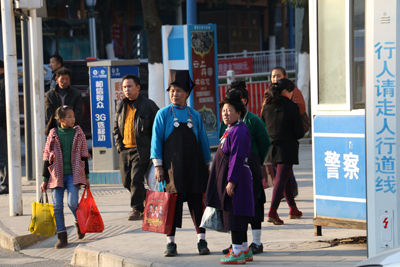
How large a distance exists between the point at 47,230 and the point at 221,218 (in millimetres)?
2393

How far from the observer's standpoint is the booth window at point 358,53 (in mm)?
7961

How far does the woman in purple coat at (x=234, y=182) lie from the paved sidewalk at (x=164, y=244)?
0.29m

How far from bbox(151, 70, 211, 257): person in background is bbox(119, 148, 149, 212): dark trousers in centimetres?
239

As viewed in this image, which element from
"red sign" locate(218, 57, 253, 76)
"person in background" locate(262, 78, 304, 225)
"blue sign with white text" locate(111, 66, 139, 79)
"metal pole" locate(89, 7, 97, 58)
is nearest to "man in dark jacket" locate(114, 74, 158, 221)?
"person in background" locate(262, 78, 304, 225)

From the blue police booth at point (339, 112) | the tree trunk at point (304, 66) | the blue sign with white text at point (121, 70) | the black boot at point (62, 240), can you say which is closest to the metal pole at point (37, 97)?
the black boot at point (62, 240)

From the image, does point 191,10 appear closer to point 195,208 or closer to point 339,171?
point 339,171

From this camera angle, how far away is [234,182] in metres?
7.18

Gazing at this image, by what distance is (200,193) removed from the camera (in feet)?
25.8

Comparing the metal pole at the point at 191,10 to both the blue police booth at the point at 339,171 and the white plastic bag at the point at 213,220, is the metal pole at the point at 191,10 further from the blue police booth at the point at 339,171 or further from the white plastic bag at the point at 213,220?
the white plastic bag at the point at 213,220

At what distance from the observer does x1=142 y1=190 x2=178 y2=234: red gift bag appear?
7699 millimetres

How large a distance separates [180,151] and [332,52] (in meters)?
1.76

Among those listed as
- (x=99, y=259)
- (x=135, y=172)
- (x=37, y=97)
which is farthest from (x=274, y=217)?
(x=37, y=97)

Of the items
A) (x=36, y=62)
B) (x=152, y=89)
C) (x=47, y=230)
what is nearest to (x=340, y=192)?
(x=47, y=230)

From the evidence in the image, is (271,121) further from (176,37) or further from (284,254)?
(176,37)
